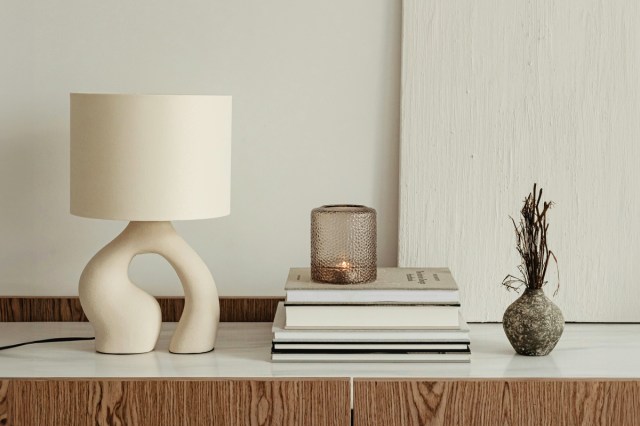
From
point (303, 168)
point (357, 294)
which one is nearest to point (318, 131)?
point (303, 168)

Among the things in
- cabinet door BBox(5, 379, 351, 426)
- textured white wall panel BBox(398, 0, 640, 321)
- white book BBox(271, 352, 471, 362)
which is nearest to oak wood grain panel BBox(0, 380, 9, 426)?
cabinet door BBox(5, 379, 351, 426)

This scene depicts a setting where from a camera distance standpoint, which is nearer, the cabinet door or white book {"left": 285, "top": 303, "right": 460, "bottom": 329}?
the cabinet door

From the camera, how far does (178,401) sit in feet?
4.17

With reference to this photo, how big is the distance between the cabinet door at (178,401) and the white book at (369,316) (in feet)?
0.41

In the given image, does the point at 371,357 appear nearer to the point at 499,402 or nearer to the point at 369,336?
the point at 369,336

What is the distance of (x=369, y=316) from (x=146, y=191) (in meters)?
0.37

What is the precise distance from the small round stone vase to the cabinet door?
29cm

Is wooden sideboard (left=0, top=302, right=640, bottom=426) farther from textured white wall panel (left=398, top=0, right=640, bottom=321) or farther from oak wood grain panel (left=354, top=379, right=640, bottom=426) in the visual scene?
textured white wall panel (left=398, top=0, right=640, bottom=321)

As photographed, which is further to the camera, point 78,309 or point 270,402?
point 78,309

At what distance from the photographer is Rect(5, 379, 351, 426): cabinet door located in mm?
1267

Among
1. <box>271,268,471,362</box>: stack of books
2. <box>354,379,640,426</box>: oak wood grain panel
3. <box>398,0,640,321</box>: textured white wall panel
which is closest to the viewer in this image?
<box>354,379,640,426</box>: oak wood grain panel

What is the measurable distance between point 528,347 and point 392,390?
25 cm

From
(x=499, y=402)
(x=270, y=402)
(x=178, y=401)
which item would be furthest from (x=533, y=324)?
(x=178, y=401)

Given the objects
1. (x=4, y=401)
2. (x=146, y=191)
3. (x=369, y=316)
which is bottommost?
(x=4, y=401)
